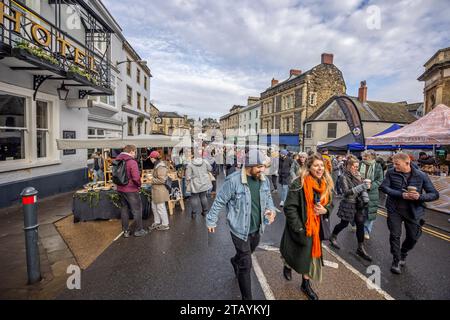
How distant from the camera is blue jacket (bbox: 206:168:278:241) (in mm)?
2836

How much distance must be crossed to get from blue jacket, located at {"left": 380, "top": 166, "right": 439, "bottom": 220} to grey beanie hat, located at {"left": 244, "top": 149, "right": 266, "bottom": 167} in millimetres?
2385

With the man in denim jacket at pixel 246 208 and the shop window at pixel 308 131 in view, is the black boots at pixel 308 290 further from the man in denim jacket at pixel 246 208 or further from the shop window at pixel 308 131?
the shop window at pixel 308 131

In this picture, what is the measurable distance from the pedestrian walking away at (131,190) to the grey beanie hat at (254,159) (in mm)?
2873

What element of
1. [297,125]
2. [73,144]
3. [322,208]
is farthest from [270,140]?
[322,208]

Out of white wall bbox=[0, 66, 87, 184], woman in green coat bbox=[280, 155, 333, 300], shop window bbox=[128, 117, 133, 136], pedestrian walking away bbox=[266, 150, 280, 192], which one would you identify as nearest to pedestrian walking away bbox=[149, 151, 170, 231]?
woman in green coat bbox=[280, 155, 333, 300]

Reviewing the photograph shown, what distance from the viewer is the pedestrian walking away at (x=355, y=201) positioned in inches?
161

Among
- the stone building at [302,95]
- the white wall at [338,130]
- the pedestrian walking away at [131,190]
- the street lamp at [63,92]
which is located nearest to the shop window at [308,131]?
the white wall at [338,130]

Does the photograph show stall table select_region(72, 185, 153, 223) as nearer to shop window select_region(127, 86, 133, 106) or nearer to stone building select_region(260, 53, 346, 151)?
shop window select_region(127, 86, 133, 106)

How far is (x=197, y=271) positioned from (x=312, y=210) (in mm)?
2058

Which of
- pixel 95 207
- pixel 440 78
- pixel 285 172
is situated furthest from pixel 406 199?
pixel 440 78

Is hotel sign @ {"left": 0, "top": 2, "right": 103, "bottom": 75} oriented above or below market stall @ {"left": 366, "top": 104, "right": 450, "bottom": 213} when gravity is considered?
above

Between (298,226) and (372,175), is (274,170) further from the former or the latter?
(298,226)
